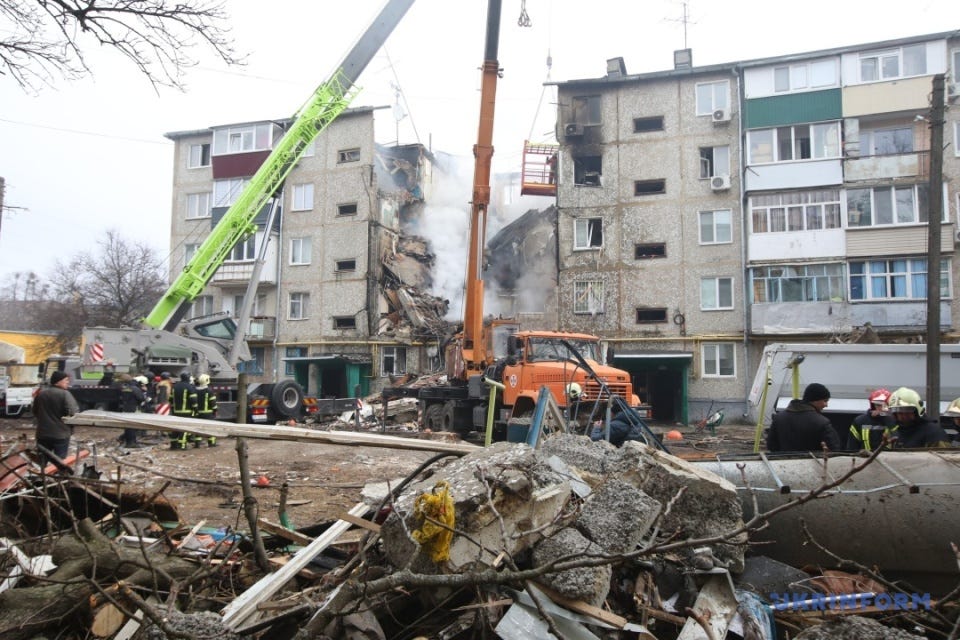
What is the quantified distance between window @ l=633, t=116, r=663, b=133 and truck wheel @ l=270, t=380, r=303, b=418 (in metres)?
18.1

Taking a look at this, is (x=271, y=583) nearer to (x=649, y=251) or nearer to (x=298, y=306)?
(x=649, y=251)

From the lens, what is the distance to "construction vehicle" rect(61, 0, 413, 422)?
15.6m

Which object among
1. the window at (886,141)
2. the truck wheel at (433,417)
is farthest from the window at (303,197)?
the window at (886,141)

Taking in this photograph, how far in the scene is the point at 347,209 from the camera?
30.5 m

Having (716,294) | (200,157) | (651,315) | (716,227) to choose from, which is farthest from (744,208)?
(200,157)

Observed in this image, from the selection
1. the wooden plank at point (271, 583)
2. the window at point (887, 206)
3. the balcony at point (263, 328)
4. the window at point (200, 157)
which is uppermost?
the window at point (200, 157)

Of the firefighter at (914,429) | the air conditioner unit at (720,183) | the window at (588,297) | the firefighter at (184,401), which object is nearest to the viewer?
the firefighter at (914,429)

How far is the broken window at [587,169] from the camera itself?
88.8 feet

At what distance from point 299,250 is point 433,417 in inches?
738

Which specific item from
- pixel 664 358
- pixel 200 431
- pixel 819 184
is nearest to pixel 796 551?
pixel 200 431

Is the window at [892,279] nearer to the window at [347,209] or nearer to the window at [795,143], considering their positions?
the window at [795,143]

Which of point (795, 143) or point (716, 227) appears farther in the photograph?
point (716, 227)

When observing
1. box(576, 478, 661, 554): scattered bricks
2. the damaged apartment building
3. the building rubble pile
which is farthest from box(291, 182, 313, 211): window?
box(576, 478, 661, 554): scattered bricks

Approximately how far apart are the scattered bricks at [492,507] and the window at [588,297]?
2259 cm
